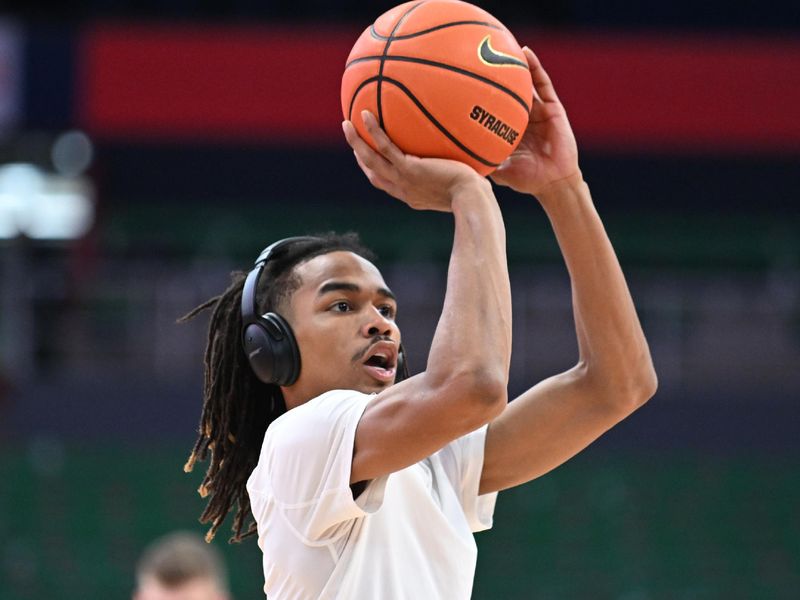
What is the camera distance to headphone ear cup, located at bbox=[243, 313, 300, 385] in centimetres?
283

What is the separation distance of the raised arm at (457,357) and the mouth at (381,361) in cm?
29

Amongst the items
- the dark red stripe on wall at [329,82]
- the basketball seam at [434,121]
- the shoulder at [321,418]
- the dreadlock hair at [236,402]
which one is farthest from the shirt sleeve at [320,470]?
the dark red stripe on wall at [329,82]

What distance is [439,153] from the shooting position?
8.77ft

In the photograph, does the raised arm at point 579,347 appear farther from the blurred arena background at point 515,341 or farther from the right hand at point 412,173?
the blurred arena background at point 515,341

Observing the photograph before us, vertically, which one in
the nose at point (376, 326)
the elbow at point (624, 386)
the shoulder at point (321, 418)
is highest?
the nose at point (376, 326)

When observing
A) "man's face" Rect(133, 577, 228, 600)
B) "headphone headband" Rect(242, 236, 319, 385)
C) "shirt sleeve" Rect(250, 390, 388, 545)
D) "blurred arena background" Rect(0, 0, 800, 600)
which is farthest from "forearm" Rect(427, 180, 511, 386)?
"blurred arena background" Rect(0, 0, 800, 600)

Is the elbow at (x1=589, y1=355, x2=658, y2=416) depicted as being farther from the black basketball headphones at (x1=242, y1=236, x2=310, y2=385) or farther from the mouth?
the black basketball headphones at (x1=242, y1=236, x2=310, y2=385)

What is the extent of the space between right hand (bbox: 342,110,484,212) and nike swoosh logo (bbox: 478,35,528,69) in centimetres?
24

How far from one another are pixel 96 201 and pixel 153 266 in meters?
1.51

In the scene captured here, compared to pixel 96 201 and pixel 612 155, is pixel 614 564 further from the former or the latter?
pixel 96 201

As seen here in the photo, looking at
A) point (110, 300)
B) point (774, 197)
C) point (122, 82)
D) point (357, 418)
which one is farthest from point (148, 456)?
point (357, 418)

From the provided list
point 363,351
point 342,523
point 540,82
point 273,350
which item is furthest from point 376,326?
point 540,82

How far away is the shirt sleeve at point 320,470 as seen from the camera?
8.33 feet

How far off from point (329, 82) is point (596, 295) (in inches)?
319
